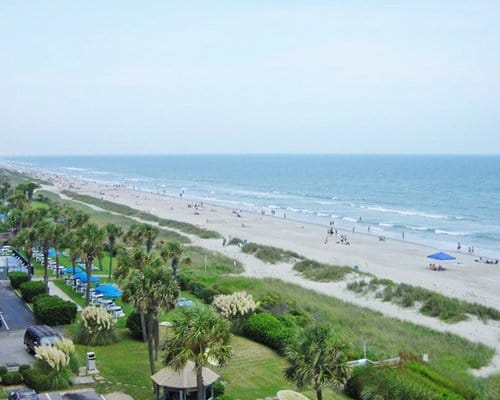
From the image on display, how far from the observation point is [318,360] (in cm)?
1858

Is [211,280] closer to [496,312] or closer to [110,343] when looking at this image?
[110,343]

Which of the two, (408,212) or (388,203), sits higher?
(388,203)

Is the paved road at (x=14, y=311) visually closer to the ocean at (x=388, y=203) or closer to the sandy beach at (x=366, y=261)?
the sandy beach at (x=366, y=261)

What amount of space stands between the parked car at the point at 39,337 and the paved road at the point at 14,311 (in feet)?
12.1

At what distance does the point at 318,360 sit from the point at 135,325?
13830mm

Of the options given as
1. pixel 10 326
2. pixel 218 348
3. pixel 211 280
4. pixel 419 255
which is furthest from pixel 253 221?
pixel 218 348

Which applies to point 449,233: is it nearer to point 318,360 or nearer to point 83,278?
point 83,278

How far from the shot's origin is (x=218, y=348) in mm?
17984

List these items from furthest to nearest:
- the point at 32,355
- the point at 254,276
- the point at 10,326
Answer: the point at 254,276 < the point at 10,326 < the point at 32,355

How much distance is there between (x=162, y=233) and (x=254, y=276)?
88.0 feet

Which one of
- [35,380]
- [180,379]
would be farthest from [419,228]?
[35,380]

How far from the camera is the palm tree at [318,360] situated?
1852cm

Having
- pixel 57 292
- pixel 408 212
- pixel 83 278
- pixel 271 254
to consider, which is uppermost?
pixel 83 278

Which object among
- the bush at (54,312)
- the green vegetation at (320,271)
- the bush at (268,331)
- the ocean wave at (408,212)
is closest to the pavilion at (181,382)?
the bush at (268,331)
